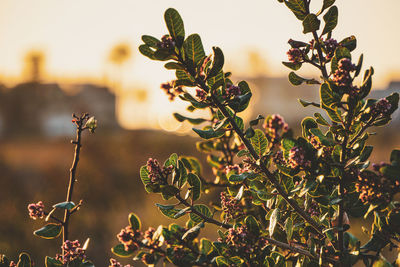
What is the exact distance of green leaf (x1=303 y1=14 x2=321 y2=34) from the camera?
49.6 inches

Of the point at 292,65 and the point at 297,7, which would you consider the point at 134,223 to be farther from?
the point at 297,7

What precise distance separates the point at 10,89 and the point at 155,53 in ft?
110

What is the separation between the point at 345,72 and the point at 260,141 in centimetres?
40

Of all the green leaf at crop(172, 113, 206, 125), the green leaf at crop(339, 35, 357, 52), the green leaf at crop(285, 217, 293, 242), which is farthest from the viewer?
the green leaf at crop(172, 113, 206, 125)

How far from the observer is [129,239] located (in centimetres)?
142

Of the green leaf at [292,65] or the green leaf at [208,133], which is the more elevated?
the green leaf at [292,65]

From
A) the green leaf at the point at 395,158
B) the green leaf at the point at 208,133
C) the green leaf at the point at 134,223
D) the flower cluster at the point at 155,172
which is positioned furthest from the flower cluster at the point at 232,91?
the green leaf at the point at 134,223

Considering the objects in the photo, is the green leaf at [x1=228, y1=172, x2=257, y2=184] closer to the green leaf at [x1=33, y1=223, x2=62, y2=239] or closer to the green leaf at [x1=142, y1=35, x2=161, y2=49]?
the green leaf at [x1=142, y1=35, x2=161, y2=49]

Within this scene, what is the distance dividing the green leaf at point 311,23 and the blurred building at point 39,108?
28.0m

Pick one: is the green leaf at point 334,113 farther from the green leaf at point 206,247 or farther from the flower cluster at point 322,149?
the green leaf at point 206,247

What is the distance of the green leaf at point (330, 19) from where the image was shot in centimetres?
133

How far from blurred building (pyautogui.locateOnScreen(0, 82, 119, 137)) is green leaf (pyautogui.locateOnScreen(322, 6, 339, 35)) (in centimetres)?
2790

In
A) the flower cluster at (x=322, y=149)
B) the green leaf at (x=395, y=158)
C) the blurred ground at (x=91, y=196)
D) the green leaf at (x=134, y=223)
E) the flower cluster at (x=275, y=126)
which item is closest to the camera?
the green leaf at (x=395, y=158)

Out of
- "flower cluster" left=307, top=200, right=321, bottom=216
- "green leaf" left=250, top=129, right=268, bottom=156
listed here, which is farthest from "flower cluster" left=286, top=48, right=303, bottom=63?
"flower cluster" left=307, top=200, right=321, bottom=216
